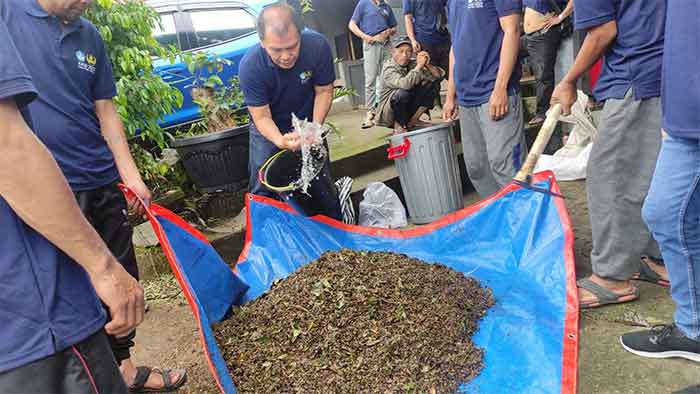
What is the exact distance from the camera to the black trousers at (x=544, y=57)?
4.01m

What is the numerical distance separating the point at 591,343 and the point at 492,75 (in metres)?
1.40

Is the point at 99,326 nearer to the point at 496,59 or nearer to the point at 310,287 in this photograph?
the point at 310,287

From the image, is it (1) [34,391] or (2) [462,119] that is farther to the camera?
(2) [462,119]

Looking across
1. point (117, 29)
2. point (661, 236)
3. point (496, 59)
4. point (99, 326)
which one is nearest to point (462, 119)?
point (496, 59)

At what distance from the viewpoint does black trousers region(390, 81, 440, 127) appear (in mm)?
3758

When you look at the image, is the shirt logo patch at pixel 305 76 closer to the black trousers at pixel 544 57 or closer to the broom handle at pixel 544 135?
the broom handle at pixel 544 135

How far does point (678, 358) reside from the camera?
169 cm

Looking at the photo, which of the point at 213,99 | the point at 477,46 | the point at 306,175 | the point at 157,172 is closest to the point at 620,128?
the point at 477,46

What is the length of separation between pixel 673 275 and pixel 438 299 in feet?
2.78

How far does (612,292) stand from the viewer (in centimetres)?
203

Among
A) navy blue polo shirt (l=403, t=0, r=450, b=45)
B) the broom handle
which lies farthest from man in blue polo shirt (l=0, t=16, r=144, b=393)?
navy blue polo shirt (l=403, t=0, r=450, b=45)

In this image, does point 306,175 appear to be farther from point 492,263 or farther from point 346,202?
point 492,263

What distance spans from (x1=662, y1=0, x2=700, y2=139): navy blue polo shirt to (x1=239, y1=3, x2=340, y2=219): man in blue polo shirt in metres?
1.60

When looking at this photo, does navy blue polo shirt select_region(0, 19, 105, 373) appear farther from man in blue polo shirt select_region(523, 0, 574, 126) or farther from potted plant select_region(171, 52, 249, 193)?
man in blue polo shirt select_region(523, 0, 574, 126)
